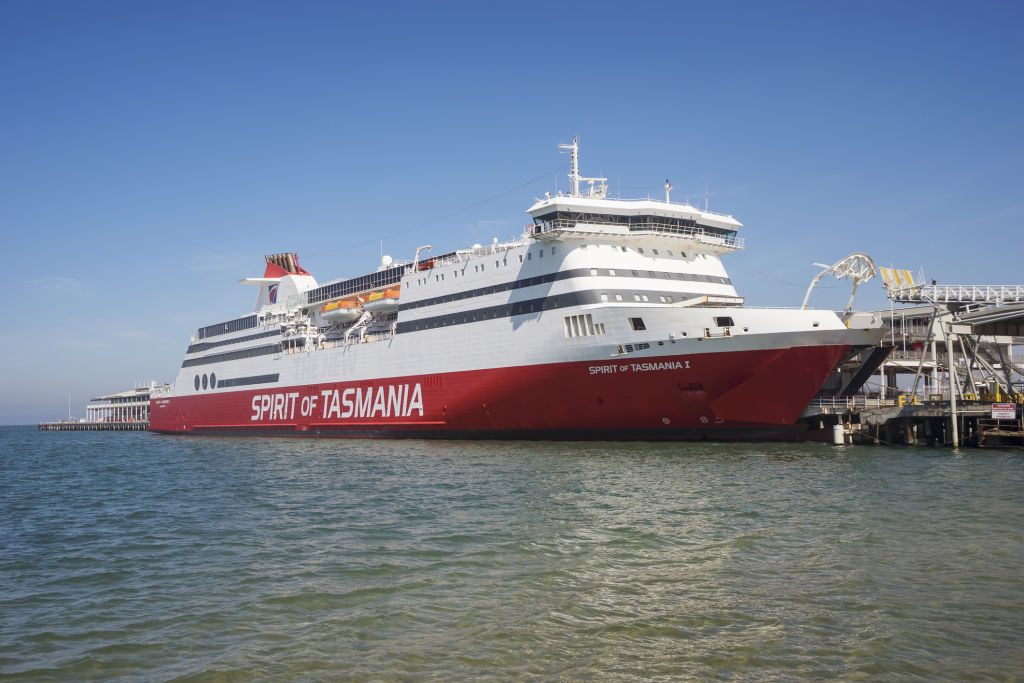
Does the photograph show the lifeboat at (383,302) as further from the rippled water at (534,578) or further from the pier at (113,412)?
the pier at (113,412)

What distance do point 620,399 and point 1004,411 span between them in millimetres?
12850

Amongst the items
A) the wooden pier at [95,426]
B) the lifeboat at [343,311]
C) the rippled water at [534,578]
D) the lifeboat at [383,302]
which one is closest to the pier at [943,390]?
the rippled water at [534,578]

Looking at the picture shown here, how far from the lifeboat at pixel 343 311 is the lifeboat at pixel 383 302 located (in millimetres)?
2016

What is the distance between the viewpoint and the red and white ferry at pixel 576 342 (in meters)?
24.7

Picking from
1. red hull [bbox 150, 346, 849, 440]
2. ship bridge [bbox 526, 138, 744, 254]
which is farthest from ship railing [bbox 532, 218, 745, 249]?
red hull [bbox 150, 346, 849, 440]

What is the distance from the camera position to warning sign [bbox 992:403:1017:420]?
24125 millimetres

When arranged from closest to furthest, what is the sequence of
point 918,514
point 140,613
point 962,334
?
point 140,613 < point 918,514 < point 962,334

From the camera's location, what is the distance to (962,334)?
2778cm

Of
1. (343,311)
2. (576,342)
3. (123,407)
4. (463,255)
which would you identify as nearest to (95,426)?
(123,407)

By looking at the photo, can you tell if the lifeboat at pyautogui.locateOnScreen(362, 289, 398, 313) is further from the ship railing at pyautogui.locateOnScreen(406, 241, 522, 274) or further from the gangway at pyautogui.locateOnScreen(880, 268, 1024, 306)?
the gangway at pyautogui.locateOnScreen(880, 268, 1024, 306)

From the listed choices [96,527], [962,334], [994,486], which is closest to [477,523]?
[96,527]

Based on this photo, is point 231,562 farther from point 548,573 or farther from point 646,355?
point 646,355

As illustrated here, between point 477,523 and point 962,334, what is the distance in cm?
2334

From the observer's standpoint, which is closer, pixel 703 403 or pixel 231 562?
pixel 231 562
